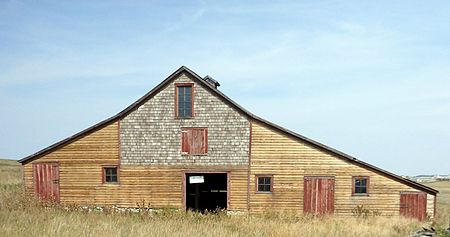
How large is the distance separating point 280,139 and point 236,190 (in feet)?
12.1

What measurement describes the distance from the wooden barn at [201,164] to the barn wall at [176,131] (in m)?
0.06

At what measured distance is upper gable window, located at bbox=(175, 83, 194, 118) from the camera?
81.4 feet

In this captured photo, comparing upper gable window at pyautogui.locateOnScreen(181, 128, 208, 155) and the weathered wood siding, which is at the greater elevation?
upper gable window at pyautogui.locateOnScreen(181, 128, 208, 155)

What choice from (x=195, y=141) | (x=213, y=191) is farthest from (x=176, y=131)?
(x=213, y=191)

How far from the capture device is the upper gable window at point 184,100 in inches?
977

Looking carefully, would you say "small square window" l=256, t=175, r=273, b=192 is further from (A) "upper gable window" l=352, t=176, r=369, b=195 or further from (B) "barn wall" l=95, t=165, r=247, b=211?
(A) "upper gable window" l=352, t=176, r=369, b=195

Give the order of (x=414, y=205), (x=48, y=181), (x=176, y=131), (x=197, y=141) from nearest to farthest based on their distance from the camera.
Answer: (x=414, y=205)
(x=197, y=141)
(x=176, y=131)
(x=48, y=181)

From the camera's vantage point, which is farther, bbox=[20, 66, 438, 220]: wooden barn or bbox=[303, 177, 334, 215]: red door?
bbox=[303, 177, 334, 215]: red door

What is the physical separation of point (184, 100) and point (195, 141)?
2.38 meters

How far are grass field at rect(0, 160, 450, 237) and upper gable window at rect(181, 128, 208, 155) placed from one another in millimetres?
3512

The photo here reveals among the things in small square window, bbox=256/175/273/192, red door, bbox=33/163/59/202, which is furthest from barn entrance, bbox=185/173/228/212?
red door, bbox=33/163/59/202

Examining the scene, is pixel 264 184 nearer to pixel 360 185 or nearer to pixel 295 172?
pixel 295 172

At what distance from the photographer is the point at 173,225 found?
16.3 m

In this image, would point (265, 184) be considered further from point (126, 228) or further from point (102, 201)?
point (126, 228)
